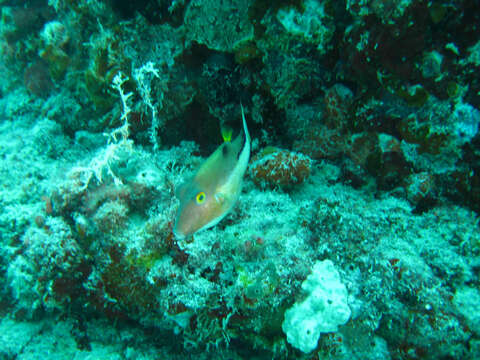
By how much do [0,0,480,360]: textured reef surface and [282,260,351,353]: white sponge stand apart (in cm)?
1

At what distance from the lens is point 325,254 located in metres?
2.36

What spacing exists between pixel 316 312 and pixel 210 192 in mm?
1297

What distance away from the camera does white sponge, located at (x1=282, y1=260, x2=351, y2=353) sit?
80.0 inches

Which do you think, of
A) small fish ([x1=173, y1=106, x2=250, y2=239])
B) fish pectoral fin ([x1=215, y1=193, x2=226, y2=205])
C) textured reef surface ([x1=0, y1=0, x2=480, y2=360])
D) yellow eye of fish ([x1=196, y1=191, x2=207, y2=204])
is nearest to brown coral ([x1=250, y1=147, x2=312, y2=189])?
textured reef surface ([x1=0, y1=0, x2=480, y2=360])

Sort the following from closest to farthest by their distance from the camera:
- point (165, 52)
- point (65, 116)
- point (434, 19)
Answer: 1. point (434, 19)
2. point (165, 52)
3. point (65, 116)

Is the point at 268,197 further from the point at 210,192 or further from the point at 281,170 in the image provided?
the point at 210,192

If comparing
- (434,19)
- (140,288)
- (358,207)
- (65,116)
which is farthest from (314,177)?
(65,116)

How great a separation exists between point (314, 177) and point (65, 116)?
4.85 metres

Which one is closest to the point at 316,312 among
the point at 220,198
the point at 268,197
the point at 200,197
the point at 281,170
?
the point at 220,198

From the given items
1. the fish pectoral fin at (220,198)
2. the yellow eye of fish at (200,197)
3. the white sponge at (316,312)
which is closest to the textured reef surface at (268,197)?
the white sponge at (316,312)

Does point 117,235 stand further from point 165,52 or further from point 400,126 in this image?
point 400,126

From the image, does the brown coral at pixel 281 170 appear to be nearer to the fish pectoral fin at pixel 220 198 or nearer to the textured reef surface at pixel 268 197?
the textured reef surface at pixel 268 197

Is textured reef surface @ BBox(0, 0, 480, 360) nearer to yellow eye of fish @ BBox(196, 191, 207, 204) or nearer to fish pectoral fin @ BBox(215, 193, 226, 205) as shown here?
fish pectoral fin @ BBox(215, 193, 226, 205)

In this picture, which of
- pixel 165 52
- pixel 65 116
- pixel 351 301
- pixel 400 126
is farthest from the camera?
pixel 65 116
